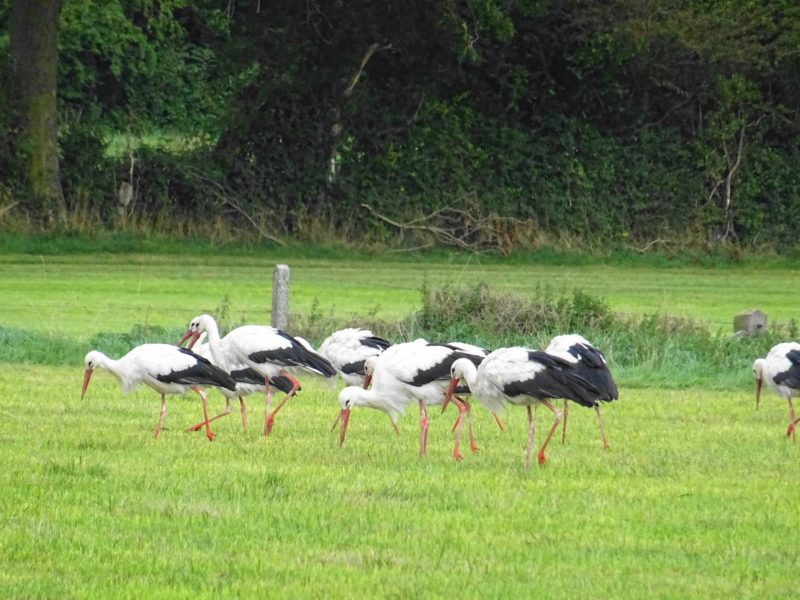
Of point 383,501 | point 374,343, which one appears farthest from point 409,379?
point 374,343

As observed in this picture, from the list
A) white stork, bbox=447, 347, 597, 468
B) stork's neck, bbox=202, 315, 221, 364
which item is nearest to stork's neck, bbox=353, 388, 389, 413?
white stork, bbox=447, 347, 597, 468

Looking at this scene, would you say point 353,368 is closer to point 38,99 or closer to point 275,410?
point 275,410

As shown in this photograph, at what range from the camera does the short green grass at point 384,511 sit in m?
8.02

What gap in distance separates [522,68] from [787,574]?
3277 centimetres

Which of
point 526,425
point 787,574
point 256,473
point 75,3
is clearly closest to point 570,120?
point 75,3

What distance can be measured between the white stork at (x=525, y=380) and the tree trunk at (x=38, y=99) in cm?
2467

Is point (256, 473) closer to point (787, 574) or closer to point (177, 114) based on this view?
point (787, 574)

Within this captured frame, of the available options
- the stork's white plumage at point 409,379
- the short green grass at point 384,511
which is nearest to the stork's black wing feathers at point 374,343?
the short green grass at point 384,511

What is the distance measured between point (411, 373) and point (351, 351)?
3.27m

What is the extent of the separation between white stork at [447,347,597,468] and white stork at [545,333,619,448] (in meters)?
0.20

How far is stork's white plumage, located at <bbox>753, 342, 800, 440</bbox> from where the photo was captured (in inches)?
566

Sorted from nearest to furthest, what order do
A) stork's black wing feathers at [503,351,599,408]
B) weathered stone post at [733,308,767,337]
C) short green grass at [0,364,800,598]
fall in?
short green grass at [0,364,800,598], stork's black wing feathers at [503,351,599,408], weathered stone post at [733,308,767,337]

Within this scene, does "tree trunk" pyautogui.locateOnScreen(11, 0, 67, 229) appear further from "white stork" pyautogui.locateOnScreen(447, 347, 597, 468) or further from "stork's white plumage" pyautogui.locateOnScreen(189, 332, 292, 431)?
"white stork" pyautogui.locateOnScreen(447, 347, 597, 468)

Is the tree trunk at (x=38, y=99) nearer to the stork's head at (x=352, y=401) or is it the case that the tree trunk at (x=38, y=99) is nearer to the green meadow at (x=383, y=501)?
the green meadow at (x=383, y=501)
